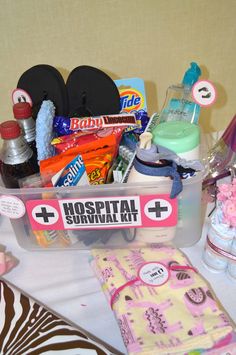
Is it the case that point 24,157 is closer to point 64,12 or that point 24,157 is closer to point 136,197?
point 136,197

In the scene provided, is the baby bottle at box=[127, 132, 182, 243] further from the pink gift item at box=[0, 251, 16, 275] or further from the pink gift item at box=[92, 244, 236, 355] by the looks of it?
the pink gift item at box=[0, 251, 16, 275]

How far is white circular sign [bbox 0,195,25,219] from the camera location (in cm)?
58

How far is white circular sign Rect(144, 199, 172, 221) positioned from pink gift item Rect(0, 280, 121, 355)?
0.61 feet

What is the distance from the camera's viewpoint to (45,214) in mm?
578

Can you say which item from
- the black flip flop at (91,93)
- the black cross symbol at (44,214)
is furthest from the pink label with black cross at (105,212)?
the black flip flop at (91,93)

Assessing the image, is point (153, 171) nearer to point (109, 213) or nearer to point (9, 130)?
point (109, 213)

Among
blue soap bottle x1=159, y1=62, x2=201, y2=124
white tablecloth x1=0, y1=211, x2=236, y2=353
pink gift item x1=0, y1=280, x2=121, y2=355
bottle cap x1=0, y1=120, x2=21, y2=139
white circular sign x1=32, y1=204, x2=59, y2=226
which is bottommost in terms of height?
white tablecloth x1=0, y1=211, x2=236, y2=353

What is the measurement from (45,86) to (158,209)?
31cm

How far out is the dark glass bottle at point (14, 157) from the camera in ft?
1.78

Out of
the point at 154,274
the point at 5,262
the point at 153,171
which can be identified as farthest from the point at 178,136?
the point at 5,262

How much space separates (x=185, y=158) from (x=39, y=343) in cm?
32

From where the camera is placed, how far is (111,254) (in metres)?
0.59

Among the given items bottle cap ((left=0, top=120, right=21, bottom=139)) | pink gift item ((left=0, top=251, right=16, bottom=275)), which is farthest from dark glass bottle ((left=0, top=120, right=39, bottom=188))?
pink gift item ((left=0, top=251, right=16, bottom=275))

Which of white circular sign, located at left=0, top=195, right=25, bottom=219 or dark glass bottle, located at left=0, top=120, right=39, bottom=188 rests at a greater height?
dark glass bottle, located at left=0, top=120, right=39, bottom=188
